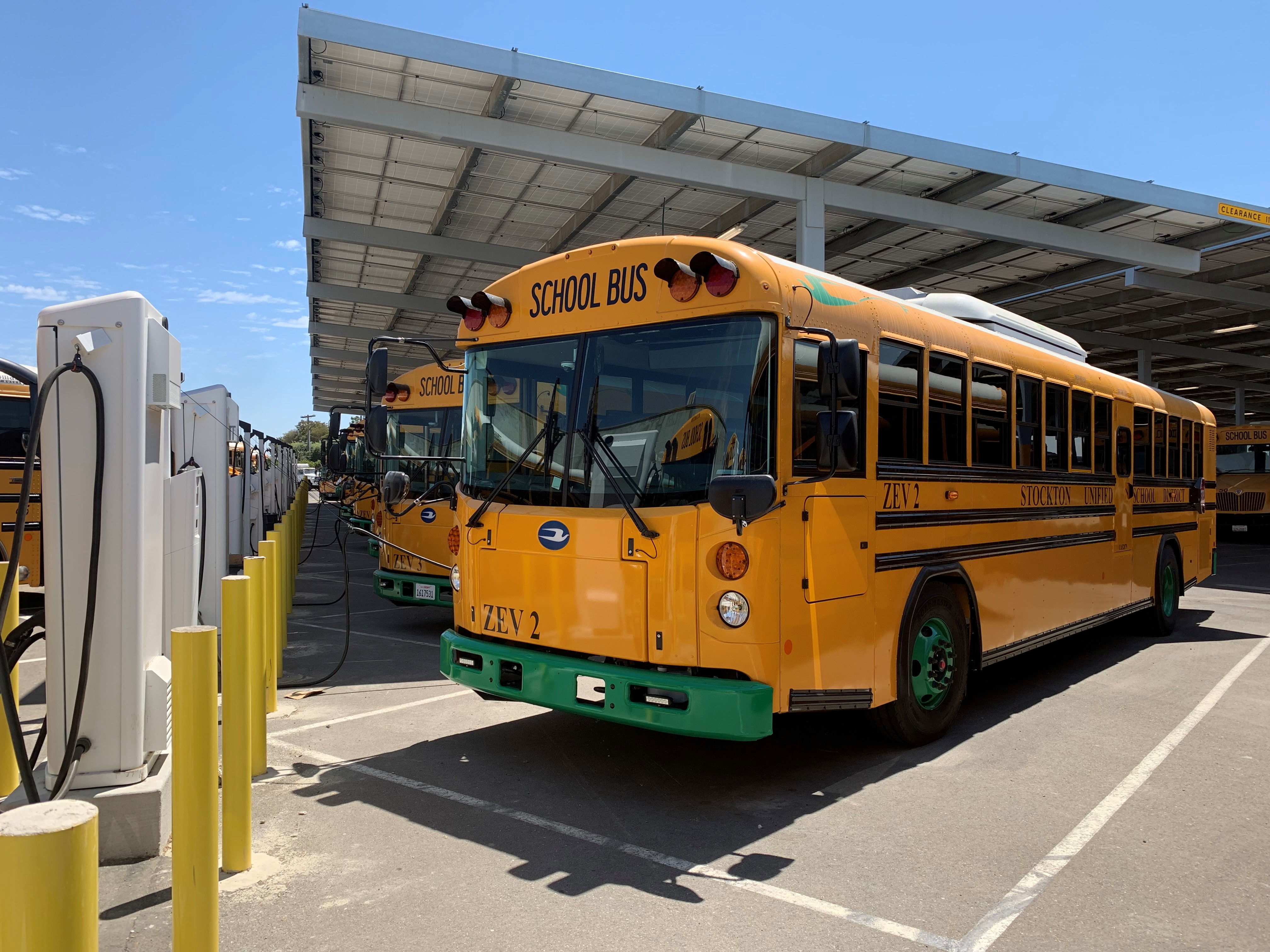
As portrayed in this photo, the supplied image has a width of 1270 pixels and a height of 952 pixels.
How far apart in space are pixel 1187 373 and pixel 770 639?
42719 millimetres

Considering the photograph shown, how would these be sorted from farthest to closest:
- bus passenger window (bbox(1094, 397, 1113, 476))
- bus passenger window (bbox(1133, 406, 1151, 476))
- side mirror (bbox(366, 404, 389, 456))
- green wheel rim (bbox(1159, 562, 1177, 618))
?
green wheel rim (bbox(1159, 562, 1177, 618))
bus passenger window (bbox(1133, 406, 1151, 476))
bus passenger window (bbox(1094, 397, 1113, 476))
side mirror (bbox(366, 404, 389, 456))

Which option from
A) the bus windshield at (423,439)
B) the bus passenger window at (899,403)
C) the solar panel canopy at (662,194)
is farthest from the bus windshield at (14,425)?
the bus passenger window at (899,403)

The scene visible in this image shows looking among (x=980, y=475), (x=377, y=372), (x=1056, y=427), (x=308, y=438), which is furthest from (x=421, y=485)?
(x=308, y=438)

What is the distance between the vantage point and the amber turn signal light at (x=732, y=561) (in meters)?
4.71

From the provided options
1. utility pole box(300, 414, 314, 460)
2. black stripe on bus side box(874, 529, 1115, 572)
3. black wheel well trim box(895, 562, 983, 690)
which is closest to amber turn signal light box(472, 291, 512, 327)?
black stripe on bus side box(874, 529, 1115, 572)

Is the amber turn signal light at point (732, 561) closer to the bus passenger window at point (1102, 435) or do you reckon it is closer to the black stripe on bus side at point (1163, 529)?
the bus passenger window at point (1102, 435)

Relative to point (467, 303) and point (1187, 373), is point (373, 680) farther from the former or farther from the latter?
point (1187, 373)

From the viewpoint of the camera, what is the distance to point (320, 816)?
478 centimetres

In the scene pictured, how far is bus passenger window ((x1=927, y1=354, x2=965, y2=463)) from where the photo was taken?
6156mm

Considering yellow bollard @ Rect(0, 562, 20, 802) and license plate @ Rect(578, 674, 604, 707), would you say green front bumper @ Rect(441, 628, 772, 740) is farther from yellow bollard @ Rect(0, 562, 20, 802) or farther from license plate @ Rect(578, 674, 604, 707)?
yellow bollard @ Rect(0, 562, 20, 802)

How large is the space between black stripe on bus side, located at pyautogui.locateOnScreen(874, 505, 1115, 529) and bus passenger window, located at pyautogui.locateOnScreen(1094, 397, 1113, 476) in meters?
0.40

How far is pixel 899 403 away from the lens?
582 cm

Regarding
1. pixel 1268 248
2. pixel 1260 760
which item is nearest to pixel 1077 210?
pixel 1268 248

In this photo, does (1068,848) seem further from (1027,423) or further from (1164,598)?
(1164,598)
